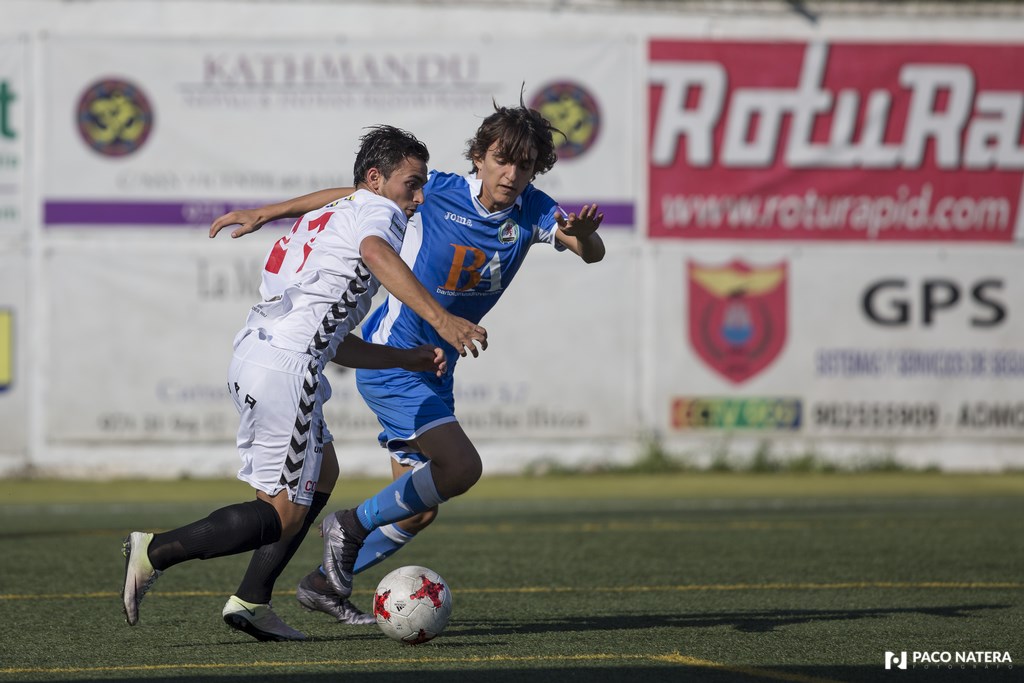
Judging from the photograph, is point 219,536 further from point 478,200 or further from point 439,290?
point 478,200

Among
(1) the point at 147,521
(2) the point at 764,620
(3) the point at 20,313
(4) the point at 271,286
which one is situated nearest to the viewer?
(4) the point at 271,286

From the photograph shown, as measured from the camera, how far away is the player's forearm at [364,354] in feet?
20.0

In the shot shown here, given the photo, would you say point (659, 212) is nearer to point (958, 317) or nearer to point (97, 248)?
point (958, 317)

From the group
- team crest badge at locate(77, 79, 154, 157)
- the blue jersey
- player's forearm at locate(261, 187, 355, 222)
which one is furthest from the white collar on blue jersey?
team crest badge at locate(77, 79, 154, 157)

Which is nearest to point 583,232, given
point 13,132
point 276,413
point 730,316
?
point 276,413

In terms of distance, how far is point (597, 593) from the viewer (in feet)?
25.3

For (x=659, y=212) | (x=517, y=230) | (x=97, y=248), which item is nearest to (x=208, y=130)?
(x=97, y=248)

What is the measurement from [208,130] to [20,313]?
9.33 feet

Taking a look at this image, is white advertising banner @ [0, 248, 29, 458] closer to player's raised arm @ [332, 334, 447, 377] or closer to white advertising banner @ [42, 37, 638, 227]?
white advertising banner @ [42, 37, 638, 227]

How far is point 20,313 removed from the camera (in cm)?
1567

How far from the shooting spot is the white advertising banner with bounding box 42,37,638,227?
15.8 meters

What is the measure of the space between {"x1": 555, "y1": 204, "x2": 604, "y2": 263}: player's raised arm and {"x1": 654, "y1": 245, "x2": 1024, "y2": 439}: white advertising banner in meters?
9.41

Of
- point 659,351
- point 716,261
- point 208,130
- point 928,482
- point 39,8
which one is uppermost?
point 39,8

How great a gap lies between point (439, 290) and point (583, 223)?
0.87 meters
